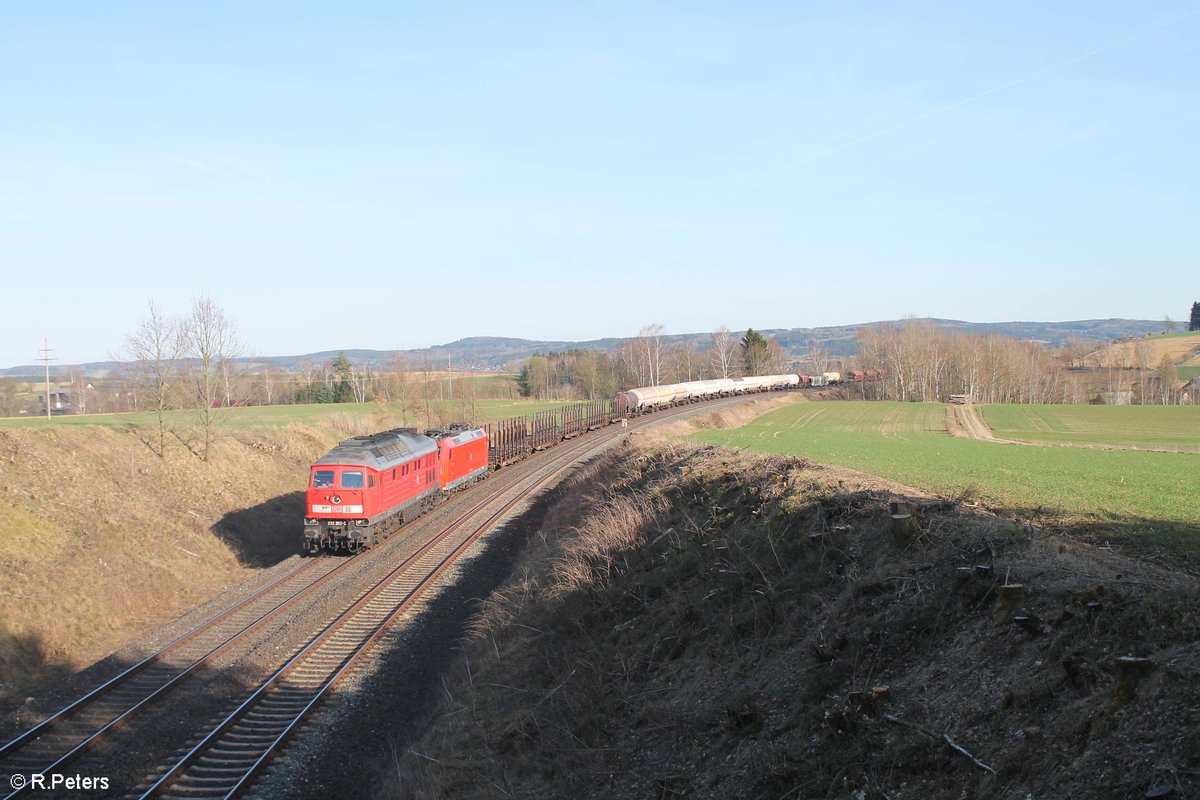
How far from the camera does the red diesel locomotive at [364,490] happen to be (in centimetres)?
2472

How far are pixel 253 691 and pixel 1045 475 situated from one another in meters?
19.6

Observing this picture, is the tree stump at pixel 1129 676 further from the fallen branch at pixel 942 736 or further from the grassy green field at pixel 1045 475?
the grassy green field at pixel 1045 475

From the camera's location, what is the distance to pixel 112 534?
79.0 feet

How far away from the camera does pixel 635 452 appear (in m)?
30.2

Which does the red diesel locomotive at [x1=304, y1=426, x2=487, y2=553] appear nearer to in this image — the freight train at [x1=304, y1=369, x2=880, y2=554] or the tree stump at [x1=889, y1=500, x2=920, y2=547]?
the freight train at [x1=304, y1=369, x2=880, y2=554]

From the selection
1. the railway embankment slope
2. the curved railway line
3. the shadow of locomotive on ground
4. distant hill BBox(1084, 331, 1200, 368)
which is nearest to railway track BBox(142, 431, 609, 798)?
the curved railway line

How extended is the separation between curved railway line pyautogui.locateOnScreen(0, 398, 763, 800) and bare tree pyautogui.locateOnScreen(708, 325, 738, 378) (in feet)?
324

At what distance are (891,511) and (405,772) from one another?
8125mm

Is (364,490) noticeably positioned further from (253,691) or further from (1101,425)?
(1101,425)

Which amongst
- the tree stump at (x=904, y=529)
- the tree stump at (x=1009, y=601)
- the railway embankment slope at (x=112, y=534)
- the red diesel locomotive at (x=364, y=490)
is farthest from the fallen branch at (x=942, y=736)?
the red diesel locomotive at (x=364, y=490)

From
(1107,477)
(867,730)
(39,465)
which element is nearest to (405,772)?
(867,730)

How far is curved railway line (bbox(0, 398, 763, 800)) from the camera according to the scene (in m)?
11.6

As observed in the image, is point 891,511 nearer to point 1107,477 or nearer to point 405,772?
point 405,772

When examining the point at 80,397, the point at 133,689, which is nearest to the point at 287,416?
the point at 80,397
